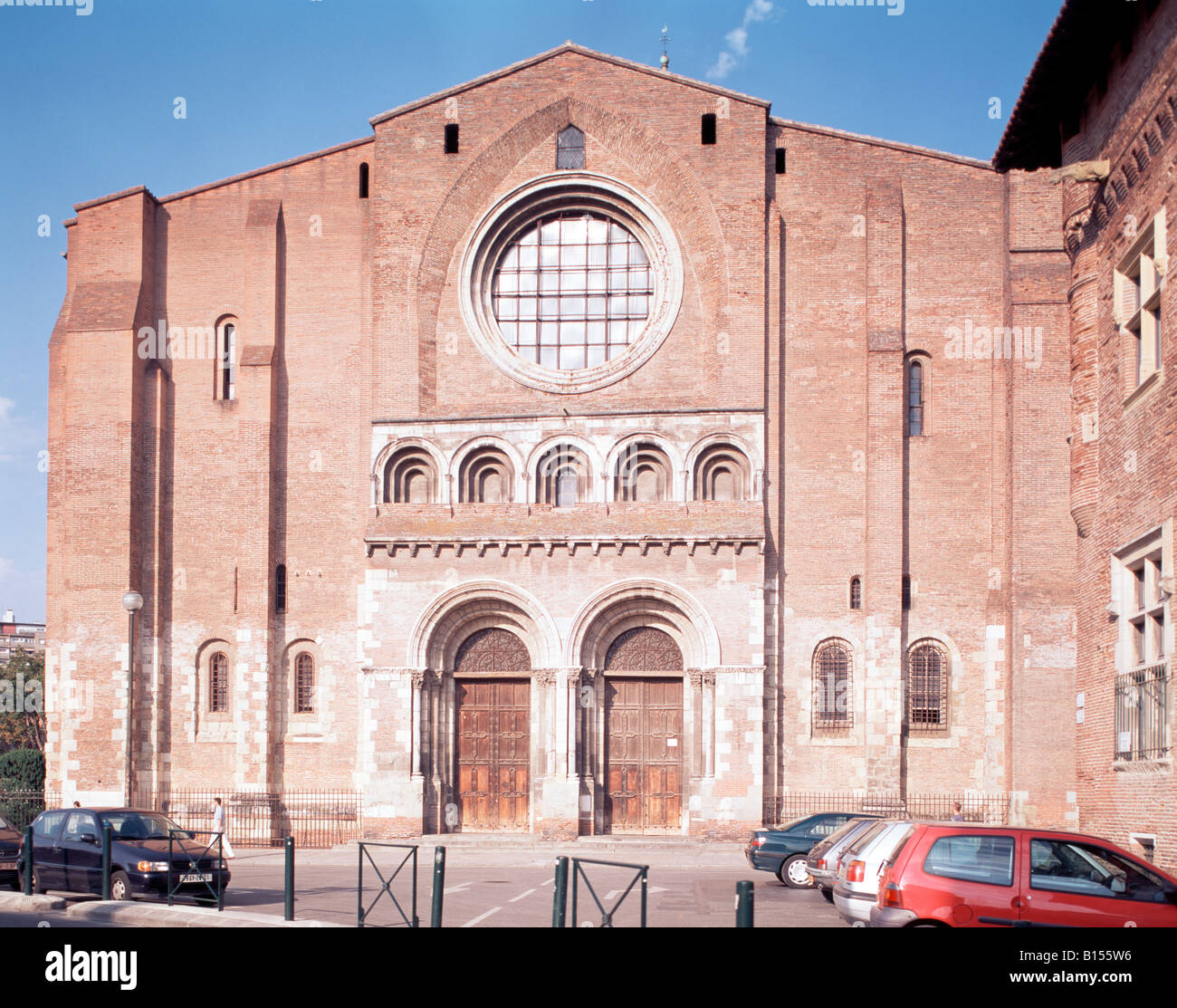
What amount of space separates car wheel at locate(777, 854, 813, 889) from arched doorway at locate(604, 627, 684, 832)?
749 centimetres

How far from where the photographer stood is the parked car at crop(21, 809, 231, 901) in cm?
1762

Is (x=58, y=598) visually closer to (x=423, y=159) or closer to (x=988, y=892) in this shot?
(x=423, y=159)

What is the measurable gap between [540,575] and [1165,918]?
18600 mm

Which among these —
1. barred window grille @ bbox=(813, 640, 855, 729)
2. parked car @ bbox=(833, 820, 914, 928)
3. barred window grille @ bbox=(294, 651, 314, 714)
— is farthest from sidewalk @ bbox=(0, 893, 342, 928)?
barred window grille @ bbox=(813, 640, 855, 729)

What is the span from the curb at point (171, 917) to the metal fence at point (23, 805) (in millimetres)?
14791

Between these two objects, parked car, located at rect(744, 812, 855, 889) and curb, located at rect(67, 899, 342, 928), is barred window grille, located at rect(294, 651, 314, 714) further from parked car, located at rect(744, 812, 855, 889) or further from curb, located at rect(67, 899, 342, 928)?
curb, located at rect(67, 899, 342, 928)

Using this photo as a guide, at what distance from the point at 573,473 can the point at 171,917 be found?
53.2 feet

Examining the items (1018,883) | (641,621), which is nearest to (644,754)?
(641,621)

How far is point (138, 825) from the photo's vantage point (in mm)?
19156

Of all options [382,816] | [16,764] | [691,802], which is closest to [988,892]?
[691,802]

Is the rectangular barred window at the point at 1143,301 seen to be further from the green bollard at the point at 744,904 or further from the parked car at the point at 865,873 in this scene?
the green bollard at the point at 744,904

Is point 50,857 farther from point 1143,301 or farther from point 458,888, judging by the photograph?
point 1143,301

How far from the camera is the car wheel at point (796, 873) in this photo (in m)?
21.6

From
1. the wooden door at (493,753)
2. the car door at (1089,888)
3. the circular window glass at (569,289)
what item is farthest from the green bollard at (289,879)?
the circular window glass at (569,289)
